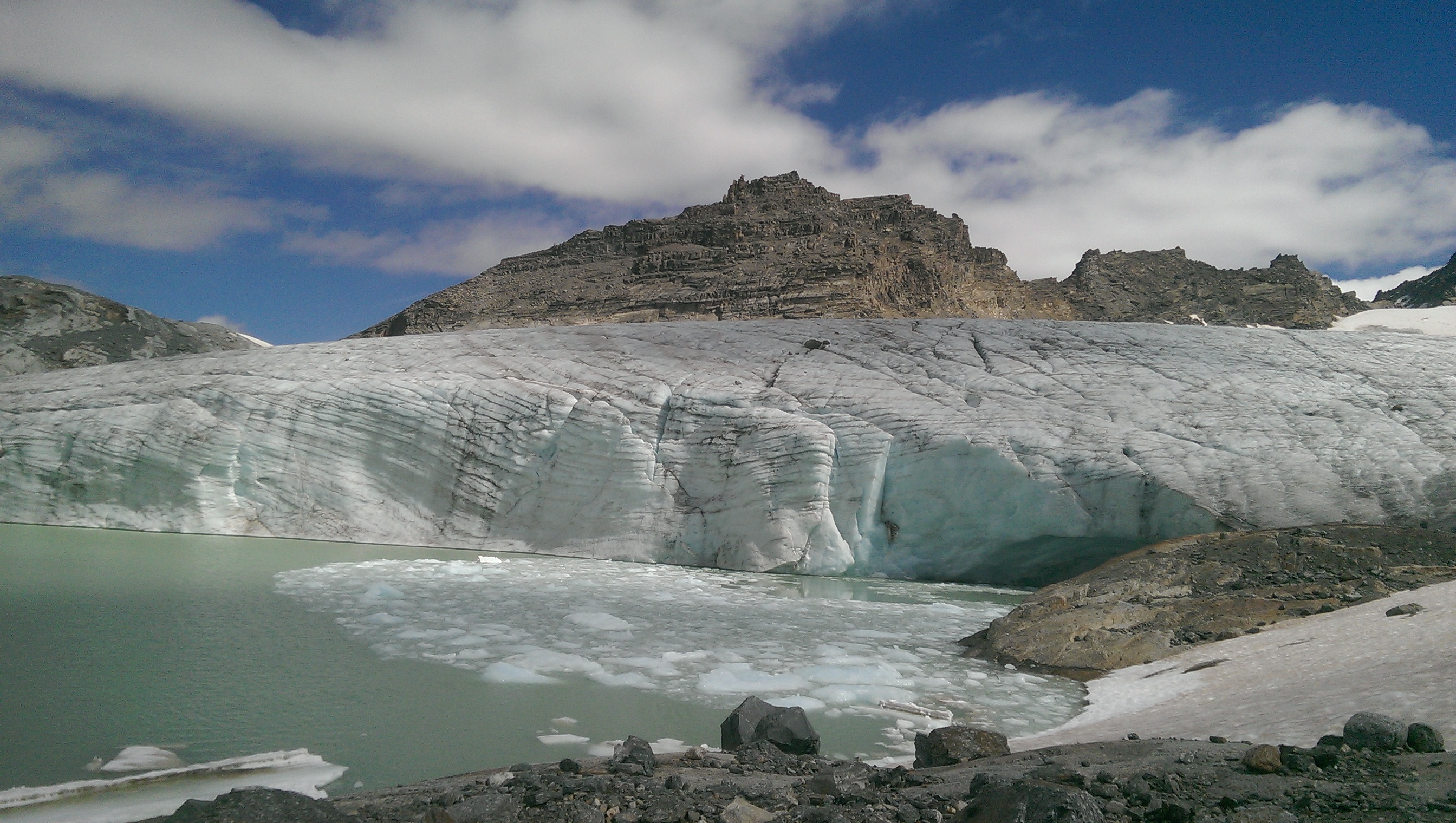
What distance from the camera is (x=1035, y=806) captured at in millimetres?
1742

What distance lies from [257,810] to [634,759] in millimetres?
1017

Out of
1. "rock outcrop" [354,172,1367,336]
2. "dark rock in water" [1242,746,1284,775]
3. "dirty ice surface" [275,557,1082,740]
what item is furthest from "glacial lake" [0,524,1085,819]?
"rock outcrop" [354,172,1367,336]

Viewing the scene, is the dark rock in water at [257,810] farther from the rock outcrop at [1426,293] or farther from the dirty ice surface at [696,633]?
the rock outcrop at [1426,293]

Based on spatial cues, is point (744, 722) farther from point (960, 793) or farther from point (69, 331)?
point (69, 331)

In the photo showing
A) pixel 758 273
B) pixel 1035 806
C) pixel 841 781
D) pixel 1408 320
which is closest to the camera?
pixel 1035 806

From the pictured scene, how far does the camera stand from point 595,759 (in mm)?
2660

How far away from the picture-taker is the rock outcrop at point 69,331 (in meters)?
15.2

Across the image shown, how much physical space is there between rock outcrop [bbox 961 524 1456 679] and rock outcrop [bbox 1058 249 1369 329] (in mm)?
36748

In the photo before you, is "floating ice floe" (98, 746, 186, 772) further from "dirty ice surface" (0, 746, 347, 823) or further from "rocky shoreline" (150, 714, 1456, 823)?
"rocky shoreline" (150, 714, 1456, 823)

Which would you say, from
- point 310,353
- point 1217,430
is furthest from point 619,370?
point 1217,430

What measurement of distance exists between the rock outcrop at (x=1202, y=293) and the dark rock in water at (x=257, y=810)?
4280 cm

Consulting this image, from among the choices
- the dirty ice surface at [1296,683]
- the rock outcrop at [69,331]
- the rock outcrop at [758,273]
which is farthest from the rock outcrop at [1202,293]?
the dirty ice surface at [1296,683]

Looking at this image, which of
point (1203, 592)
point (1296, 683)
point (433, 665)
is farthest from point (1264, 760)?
point (1203, 592)

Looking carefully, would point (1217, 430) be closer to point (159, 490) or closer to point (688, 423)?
point (688, 423)
